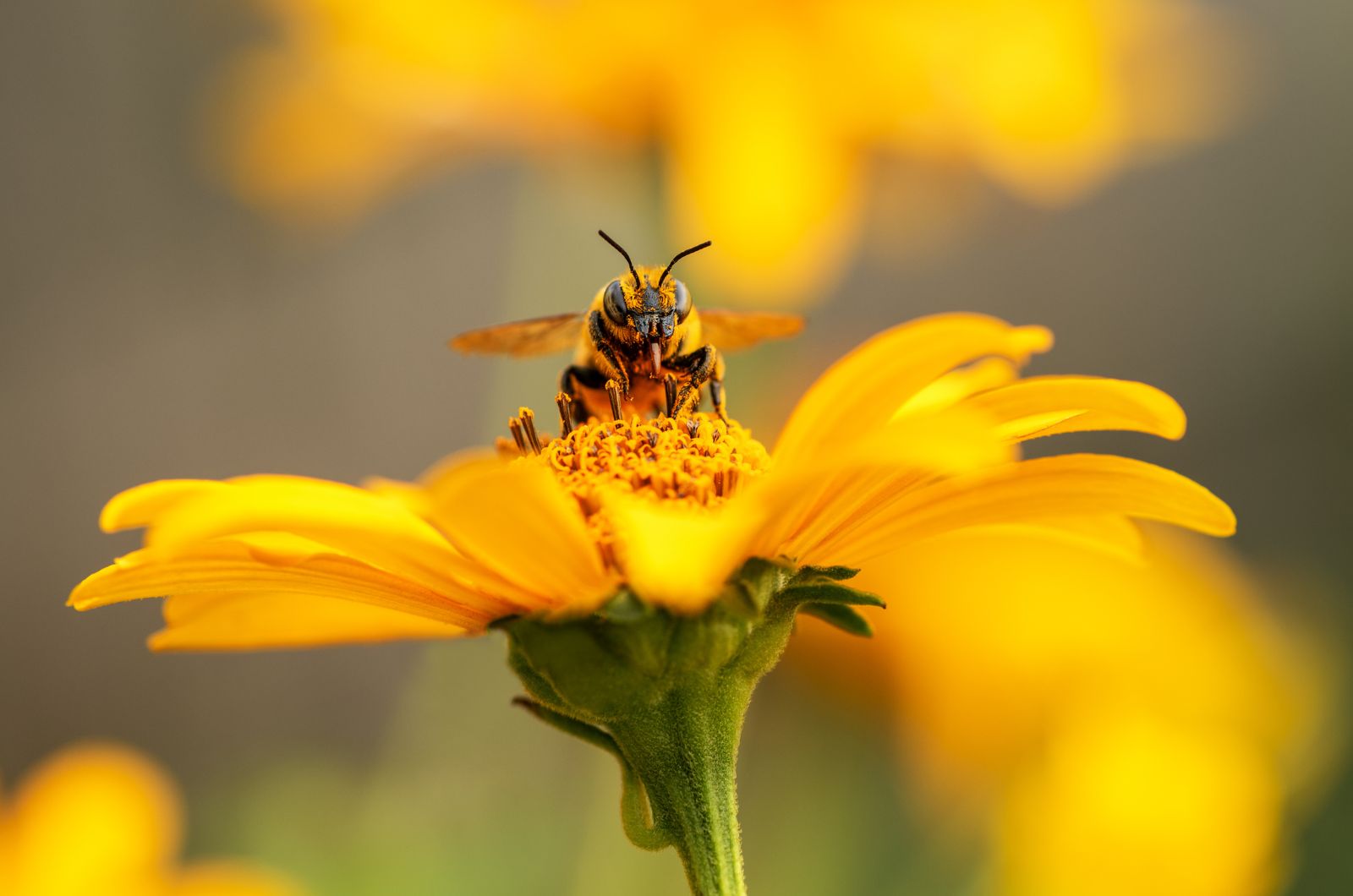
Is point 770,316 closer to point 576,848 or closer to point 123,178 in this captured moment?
point 576,848

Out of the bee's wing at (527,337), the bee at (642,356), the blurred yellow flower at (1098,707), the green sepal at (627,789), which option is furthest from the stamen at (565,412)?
the blurred yellow flower at (1098,707)

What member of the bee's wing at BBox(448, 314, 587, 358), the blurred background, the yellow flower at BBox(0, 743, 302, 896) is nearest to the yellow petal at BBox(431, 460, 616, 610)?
the bee's wing at BBox(448, 314, 587, 358)

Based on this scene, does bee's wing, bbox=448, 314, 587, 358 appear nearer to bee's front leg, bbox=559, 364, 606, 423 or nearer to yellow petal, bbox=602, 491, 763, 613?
bee's front leg, bbox=559, 364, 606, 423

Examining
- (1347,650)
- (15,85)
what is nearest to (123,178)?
(15,85)

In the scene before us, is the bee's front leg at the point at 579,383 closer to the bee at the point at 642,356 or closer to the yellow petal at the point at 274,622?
the bee at the point at 642,356

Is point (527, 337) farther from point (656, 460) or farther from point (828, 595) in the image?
point (828, 595)

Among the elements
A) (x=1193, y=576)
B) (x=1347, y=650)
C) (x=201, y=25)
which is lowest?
(x=1347, y=650)
